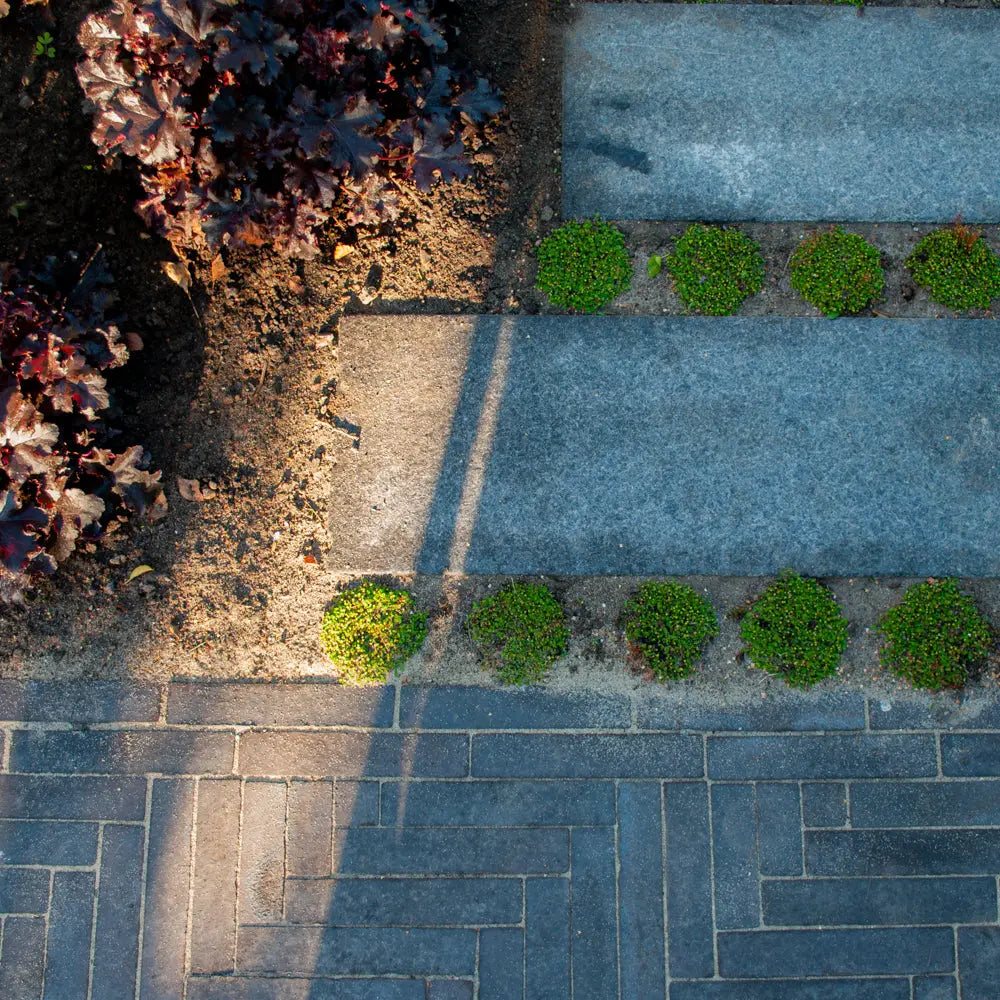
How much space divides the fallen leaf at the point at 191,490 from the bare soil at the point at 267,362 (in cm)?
3

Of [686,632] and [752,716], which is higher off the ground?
[686,632]

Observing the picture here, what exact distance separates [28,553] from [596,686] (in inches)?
95.1

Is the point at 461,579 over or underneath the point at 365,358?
underneath

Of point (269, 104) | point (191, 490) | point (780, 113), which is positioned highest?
point (269, 104)

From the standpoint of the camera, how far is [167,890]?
3.69 metres

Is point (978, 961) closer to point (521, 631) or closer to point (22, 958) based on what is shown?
point (521, 631)

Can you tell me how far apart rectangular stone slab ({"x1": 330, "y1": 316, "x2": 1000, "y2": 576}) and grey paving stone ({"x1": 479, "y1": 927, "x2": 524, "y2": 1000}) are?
1573mm

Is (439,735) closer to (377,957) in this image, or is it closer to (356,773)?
(356,773)

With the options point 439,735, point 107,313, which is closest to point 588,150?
point 107,313

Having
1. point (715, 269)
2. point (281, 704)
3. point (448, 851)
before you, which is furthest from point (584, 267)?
point (448, 851)

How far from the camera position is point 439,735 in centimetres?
373

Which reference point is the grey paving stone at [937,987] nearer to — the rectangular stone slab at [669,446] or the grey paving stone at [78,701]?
the rectangular stone slab at [669,446]

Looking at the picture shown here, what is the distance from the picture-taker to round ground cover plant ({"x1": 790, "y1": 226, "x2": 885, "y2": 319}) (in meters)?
3.79

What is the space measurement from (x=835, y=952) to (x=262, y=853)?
2.50 m
